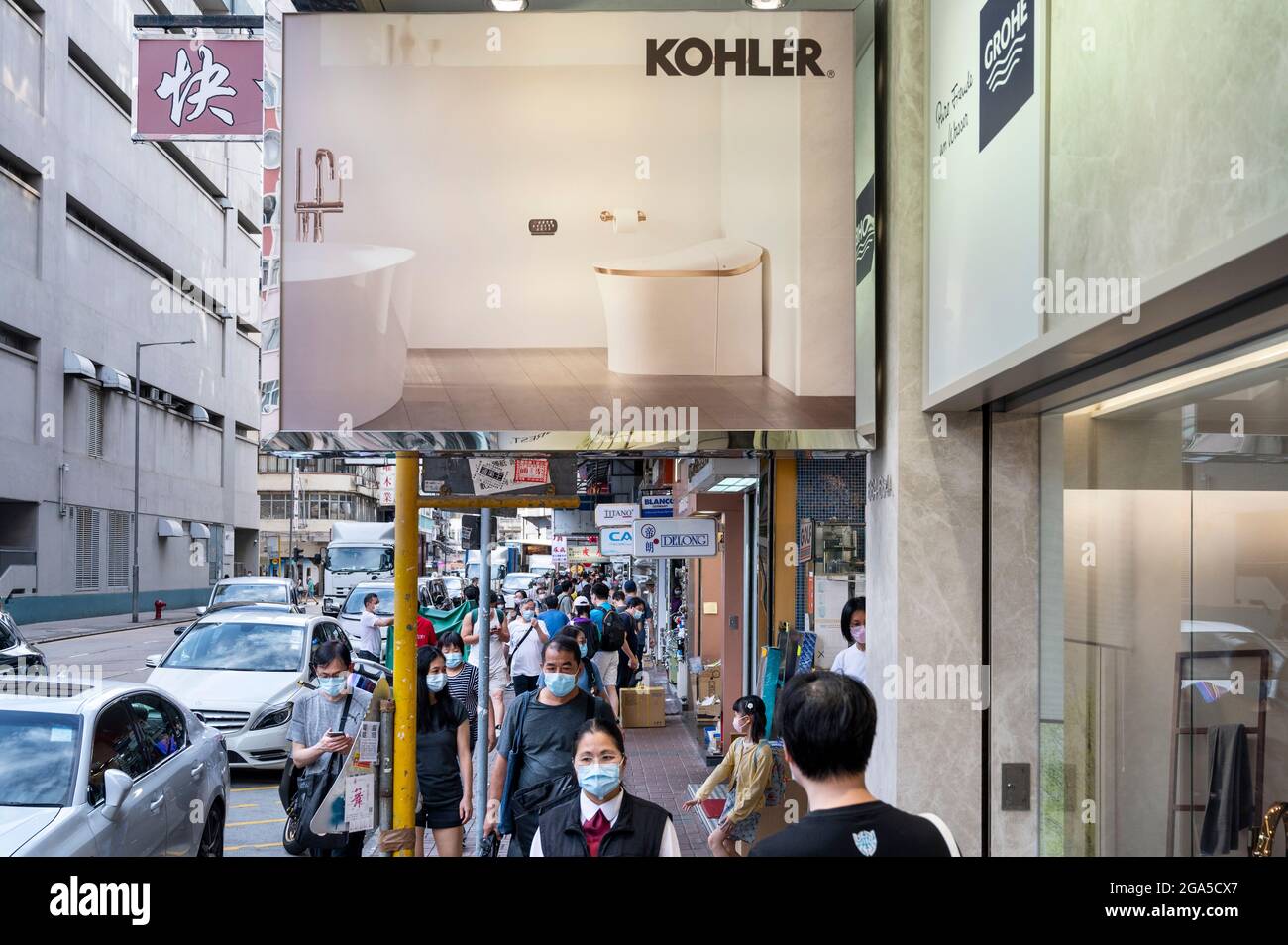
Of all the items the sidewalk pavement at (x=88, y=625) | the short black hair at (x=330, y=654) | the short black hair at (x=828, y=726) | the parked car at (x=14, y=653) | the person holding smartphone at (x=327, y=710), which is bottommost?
the sidewalk pavement at (x=88, y=625)

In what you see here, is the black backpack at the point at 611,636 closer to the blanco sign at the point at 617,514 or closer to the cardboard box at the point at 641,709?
the cardboard box at the point at 641,709

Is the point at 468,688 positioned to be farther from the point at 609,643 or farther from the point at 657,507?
the point at 657,507

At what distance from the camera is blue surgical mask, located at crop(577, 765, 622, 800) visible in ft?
14.8

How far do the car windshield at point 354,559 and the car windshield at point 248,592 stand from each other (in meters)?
9.58

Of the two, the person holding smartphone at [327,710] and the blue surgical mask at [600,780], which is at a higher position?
the blue surgical mask at [600,780]

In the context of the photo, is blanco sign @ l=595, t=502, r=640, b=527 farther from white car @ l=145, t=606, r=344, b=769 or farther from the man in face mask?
the man in face mask

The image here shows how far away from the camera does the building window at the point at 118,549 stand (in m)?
48.8

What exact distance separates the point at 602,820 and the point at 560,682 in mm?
2132

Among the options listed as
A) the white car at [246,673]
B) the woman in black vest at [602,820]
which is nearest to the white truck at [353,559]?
the white car at [246,673]

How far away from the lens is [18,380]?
3947cm

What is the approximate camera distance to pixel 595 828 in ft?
14.4

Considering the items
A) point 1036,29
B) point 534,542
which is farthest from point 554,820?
point 534,542

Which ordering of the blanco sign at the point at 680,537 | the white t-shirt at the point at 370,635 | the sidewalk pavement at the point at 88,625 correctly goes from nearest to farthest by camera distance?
the blanco sign at the point at 680,537
the white t-shirt at the point at 370,635
the sidewalk pavement at the point at 88,625
